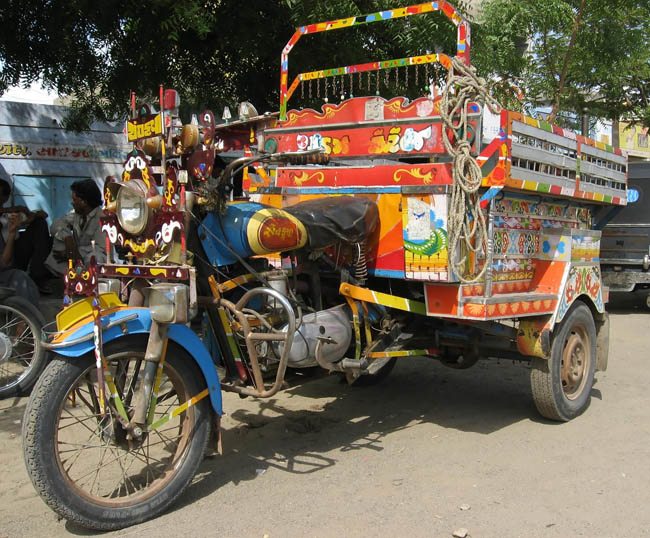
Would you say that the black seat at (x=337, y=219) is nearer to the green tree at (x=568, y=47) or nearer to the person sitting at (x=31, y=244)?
the person sitting at (x=31, y=244)

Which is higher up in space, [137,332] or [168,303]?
[168,303]

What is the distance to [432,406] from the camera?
5.20 meters

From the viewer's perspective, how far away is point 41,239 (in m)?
6.38

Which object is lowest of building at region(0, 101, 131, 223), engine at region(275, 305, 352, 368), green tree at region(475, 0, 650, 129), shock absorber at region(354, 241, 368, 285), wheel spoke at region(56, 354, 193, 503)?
wheel spoke at region(56, 354, 193, 503)

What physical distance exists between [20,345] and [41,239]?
1.35 meters

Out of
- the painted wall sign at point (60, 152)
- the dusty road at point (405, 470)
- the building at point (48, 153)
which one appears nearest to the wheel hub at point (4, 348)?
the dusty road at point (405, 470)

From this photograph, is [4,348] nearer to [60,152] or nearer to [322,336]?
[322,336]

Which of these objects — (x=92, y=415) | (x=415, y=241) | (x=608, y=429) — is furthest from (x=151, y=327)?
(x=608, y=429)

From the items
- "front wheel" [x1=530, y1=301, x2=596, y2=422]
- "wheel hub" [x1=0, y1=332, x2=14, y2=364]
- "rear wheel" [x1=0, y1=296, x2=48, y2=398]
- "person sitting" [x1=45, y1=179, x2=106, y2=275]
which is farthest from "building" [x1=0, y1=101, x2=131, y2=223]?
"front wheel" [x1=530, y1=301, x2=596, y2=422]

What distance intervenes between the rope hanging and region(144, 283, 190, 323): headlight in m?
1.68

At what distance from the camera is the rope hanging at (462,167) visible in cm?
388

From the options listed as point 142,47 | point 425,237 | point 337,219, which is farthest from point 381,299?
point 142,47

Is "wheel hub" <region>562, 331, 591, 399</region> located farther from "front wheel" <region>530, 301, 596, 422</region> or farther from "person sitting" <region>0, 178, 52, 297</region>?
"person sitting" <region>0, 178, 52, 297</region>

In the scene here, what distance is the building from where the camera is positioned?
1072 cm
